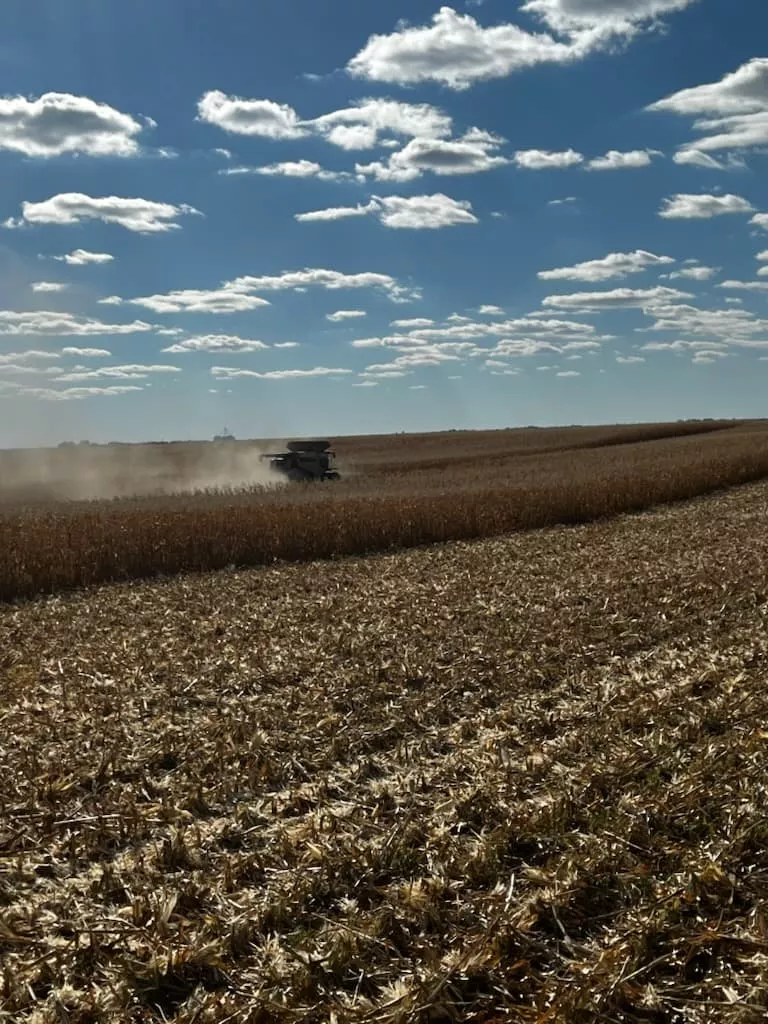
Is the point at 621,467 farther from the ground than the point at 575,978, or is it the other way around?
the point at 621,467

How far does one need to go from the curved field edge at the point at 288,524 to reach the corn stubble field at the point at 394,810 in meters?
3.75

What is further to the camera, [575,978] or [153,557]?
A: [153,557]

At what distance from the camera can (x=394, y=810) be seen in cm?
597

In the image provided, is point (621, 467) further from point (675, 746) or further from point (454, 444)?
point (454, 444)

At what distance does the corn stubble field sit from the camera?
13.7 ft

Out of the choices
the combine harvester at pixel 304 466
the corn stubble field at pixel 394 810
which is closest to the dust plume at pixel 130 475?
the combine harvester at pixel 304 466

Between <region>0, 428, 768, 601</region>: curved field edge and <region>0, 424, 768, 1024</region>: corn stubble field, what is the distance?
12.3 feet

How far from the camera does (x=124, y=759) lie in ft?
23.1

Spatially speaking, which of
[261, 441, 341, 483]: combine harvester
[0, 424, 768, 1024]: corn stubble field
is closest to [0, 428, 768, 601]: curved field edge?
[0, 424, 768, 1024]: corn stubble field

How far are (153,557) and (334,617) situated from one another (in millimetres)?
6499

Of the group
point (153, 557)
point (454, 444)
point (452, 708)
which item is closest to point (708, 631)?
point (452, 708)

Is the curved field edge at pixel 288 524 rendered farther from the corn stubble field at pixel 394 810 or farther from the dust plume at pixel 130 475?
the dust plume at pixel 130 475

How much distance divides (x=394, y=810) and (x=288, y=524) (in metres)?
13.4

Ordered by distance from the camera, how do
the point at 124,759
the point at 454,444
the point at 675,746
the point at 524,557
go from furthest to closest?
the point at 454,444 < the point at 524,557 < the point at 124,759 < the point at 675,746
